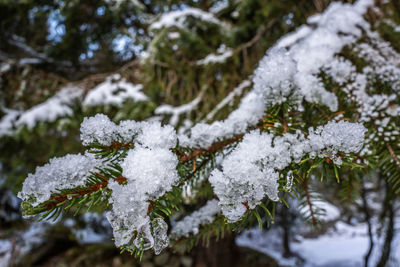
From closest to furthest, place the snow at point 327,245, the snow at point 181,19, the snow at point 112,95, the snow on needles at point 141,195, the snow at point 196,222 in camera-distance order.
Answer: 1. the snow on needles at point 141,195
2. the snow at point 196,222
3. the snow at point 181,19
4. the snow at point 112,95
5. the snow at point 327,245

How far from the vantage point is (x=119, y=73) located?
271 centimetres

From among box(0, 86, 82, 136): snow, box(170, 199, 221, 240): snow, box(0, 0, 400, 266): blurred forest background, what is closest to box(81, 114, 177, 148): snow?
box(170, 199, 221, 240): snow

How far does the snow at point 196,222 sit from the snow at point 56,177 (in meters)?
0.41

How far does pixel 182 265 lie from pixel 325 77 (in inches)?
154

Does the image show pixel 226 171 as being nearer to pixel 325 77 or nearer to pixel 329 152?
pixel 329 152

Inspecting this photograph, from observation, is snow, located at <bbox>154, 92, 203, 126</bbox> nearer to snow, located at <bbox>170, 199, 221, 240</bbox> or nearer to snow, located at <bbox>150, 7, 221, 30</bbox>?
snow, located at <bbox>150, 7, 221, 30</bbox>

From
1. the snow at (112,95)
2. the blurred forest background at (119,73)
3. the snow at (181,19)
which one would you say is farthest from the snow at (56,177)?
the snow at (112,95)

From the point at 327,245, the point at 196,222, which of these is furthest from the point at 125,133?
the point at 327,245

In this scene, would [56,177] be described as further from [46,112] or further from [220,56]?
[46,112]

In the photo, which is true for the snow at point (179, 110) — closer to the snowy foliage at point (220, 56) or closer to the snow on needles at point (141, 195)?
the snowy foliage at point (220, 56)

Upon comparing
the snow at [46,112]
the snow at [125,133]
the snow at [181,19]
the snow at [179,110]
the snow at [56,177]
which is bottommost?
Result: the snow at [46,112]

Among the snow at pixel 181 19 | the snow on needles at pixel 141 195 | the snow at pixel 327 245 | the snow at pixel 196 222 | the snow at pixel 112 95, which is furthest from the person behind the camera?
the snow at pixel 327 245

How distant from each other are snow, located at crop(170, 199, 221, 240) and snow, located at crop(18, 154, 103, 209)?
41 centimetres

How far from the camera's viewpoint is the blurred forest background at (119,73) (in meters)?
1.94
